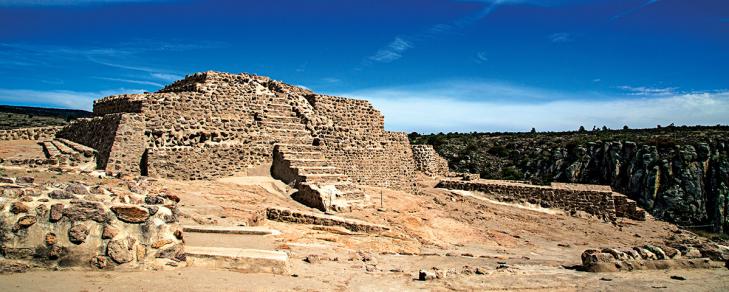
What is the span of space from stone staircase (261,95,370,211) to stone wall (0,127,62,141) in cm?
670

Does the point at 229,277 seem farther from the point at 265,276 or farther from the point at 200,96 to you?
the point at 200,96

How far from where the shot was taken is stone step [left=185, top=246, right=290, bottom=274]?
6.45 m

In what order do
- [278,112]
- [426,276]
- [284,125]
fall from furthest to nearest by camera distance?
[278,112] → [284,125] → [426,276]

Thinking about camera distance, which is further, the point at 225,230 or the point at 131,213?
the point at 225,230

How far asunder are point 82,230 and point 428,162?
81.2 feet

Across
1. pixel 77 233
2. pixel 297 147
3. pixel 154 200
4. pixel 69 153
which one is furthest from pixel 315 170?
pixel 77 233

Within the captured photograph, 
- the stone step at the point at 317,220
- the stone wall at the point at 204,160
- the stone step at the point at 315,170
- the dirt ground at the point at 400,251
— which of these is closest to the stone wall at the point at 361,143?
the dirt ground at the point at 400,251

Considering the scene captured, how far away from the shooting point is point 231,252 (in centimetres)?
679

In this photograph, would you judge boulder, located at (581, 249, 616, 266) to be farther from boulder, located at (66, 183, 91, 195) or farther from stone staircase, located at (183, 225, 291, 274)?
boulder, located at (66, 183, 91, 195)

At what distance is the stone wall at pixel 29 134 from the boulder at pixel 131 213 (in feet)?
39.5

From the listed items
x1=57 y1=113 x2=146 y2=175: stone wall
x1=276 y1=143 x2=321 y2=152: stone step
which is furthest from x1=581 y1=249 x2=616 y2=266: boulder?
x1=57 y1=113 x2=146 y2=175: stone wall

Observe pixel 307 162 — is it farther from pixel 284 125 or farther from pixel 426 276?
pixel 426 276

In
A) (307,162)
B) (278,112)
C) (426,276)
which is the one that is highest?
(278,112)

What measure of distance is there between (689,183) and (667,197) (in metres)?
1.72
